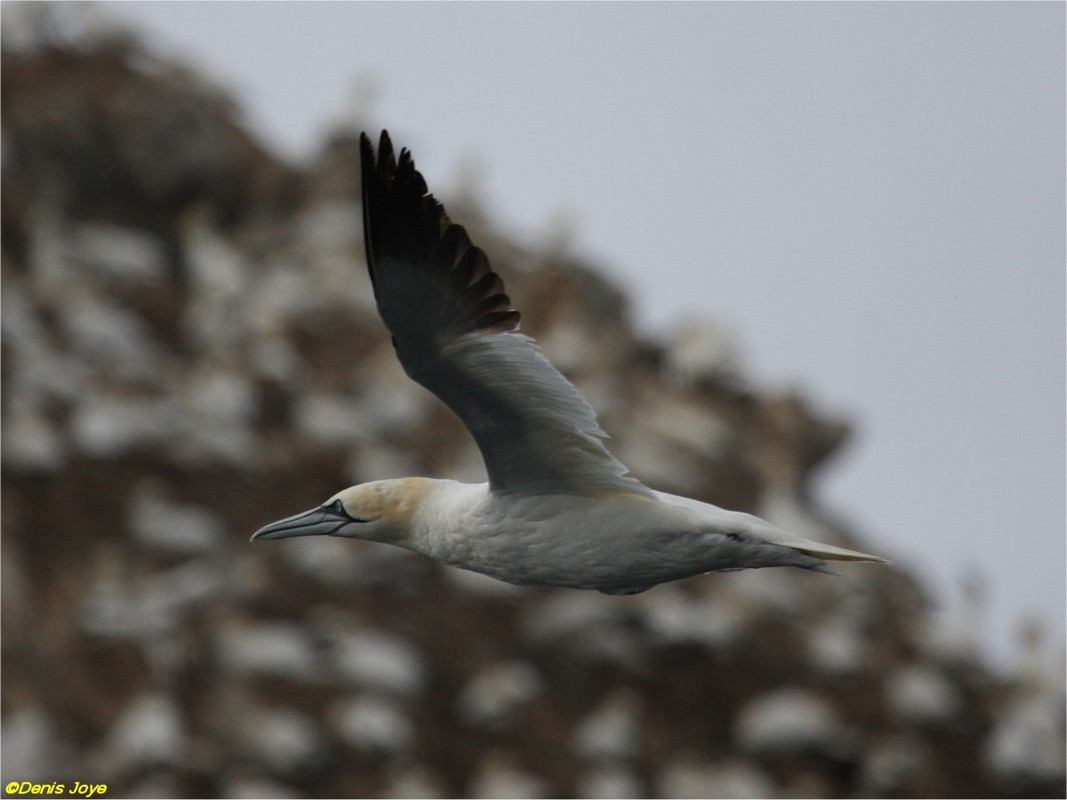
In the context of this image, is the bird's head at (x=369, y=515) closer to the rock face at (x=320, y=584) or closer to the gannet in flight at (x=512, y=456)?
the gannet in flight at (x=512, y=456)

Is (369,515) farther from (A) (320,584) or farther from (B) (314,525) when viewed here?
(A) (320,584)

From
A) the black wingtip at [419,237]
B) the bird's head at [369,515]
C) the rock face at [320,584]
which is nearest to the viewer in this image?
the black wingtip at [419,237]

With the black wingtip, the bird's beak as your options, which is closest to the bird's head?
the bird's beak

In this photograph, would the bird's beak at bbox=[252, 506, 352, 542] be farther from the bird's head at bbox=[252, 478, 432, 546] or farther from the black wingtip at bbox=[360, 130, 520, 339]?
the black wingtip at bbox=[360, 130, 520, 339]

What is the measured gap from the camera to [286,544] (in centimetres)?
1727

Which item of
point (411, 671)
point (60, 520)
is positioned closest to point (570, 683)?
point (411, 671)

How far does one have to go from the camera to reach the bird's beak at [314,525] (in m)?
4.35

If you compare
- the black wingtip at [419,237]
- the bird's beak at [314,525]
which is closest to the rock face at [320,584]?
the bird's beak at [314,525]

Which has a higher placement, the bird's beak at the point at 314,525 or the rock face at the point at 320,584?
the rock face at the point at 320,584

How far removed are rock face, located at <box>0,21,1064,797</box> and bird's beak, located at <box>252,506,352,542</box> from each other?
32.3 feet

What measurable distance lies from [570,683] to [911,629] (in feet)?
15.1

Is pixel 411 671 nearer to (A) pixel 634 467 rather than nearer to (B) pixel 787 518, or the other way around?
(A) pixel 634 467

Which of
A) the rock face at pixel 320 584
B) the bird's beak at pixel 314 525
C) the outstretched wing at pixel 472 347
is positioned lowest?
Result: the bird's beak at pixel 314 525

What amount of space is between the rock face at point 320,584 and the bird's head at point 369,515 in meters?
9.88
